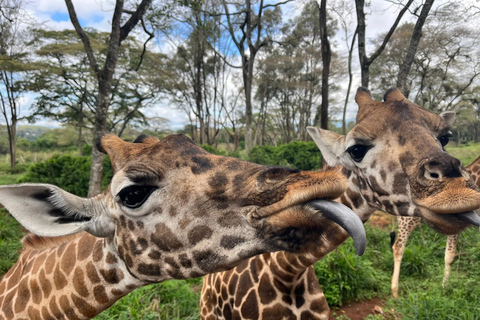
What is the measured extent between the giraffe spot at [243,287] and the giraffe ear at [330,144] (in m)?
1.37

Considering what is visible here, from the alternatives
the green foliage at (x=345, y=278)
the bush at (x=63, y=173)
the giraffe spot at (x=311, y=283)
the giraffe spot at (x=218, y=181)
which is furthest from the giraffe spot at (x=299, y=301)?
the bush at (x=63, y=173)

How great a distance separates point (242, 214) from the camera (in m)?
1.29

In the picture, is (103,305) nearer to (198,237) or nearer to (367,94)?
(198,237)

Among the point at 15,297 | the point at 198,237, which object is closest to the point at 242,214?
the point at 198,237

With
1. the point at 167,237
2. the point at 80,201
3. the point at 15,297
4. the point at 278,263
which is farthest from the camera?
the point at 278,263

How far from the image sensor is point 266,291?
7.81 ft

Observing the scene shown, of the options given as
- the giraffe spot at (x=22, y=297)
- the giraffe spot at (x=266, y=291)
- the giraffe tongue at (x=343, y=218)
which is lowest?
the giraffe spot at (x=266, y=291)

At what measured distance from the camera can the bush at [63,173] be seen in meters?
10.0

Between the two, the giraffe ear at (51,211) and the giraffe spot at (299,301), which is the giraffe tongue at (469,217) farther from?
the giraffe ear at (51,211)

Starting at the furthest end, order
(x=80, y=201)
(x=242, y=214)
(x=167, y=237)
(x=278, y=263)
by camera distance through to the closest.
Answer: (x=278, y=263) < (x=80, y=201) < (x=167, y=237) < (x=242, y=214)

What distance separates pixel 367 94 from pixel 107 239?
299 cm

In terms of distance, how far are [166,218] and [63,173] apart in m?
10.9

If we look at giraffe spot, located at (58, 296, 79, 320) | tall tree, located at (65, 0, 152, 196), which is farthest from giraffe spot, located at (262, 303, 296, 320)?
tall tree, located at (65, 0, 152, 196)

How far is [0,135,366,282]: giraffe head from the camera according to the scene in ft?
4.03
